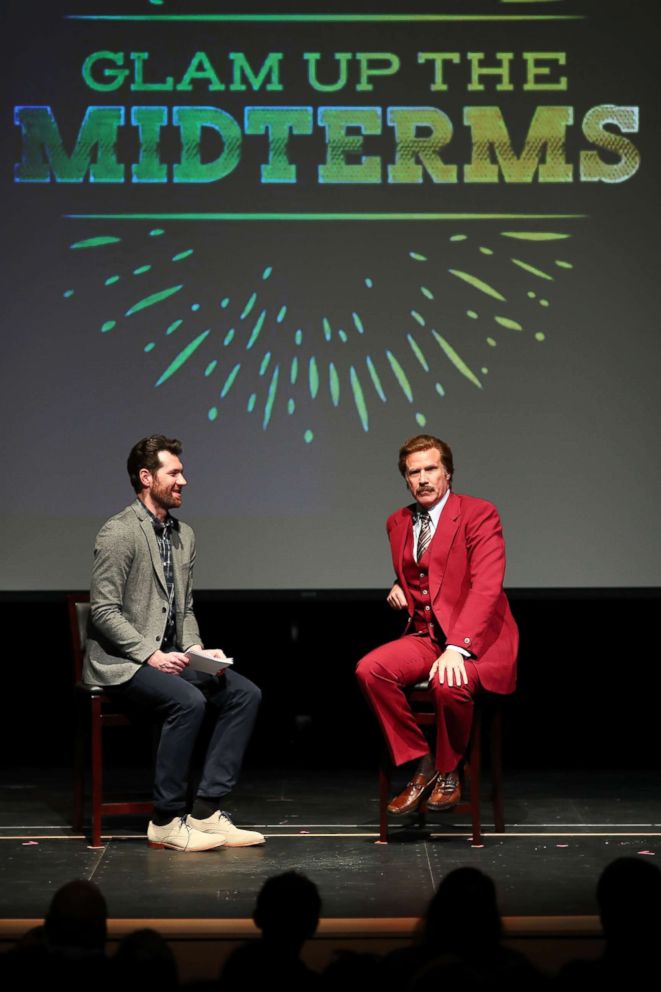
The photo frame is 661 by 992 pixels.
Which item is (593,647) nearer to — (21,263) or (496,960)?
(21,263)

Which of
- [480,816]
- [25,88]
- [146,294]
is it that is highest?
[25,88]

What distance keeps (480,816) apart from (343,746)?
4.41ft

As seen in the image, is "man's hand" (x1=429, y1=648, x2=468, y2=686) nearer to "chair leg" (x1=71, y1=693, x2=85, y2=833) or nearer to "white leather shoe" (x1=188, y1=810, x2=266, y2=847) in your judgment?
"white leather shoe" (x1=188, y1=810, x2=266, y2=847)

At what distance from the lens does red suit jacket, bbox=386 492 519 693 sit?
409 centimetres

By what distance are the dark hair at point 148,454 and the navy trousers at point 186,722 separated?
561 millimetres

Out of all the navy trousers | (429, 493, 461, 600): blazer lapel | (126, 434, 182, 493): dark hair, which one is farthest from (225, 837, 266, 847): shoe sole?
(126, 434, 182, 493): dark hair

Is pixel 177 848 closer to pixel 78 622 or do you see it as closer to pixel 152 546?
pixel 78 622

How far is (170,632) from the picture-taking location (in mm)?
4188

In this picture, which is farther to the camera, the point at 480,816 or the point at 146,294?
the point at 146,294

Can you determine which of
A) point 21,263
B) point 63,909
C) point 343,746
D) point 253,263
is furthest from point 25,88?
point 63,909

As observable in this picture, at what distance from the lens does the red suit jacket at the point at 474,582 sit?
4094mm

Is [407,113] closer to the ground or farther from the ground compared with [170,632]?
farther from the ground

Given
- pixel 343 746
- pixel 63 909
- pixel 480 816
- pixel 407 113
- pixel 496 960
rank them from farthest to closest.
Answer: pixel 343 746 < pixel 407 113 < pixel 480 816 < pixel 63 909 < pixel 496 960

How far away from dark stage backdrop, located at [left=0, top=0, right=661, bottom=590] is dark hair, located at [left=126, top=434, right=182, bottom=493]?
3.22 ft
